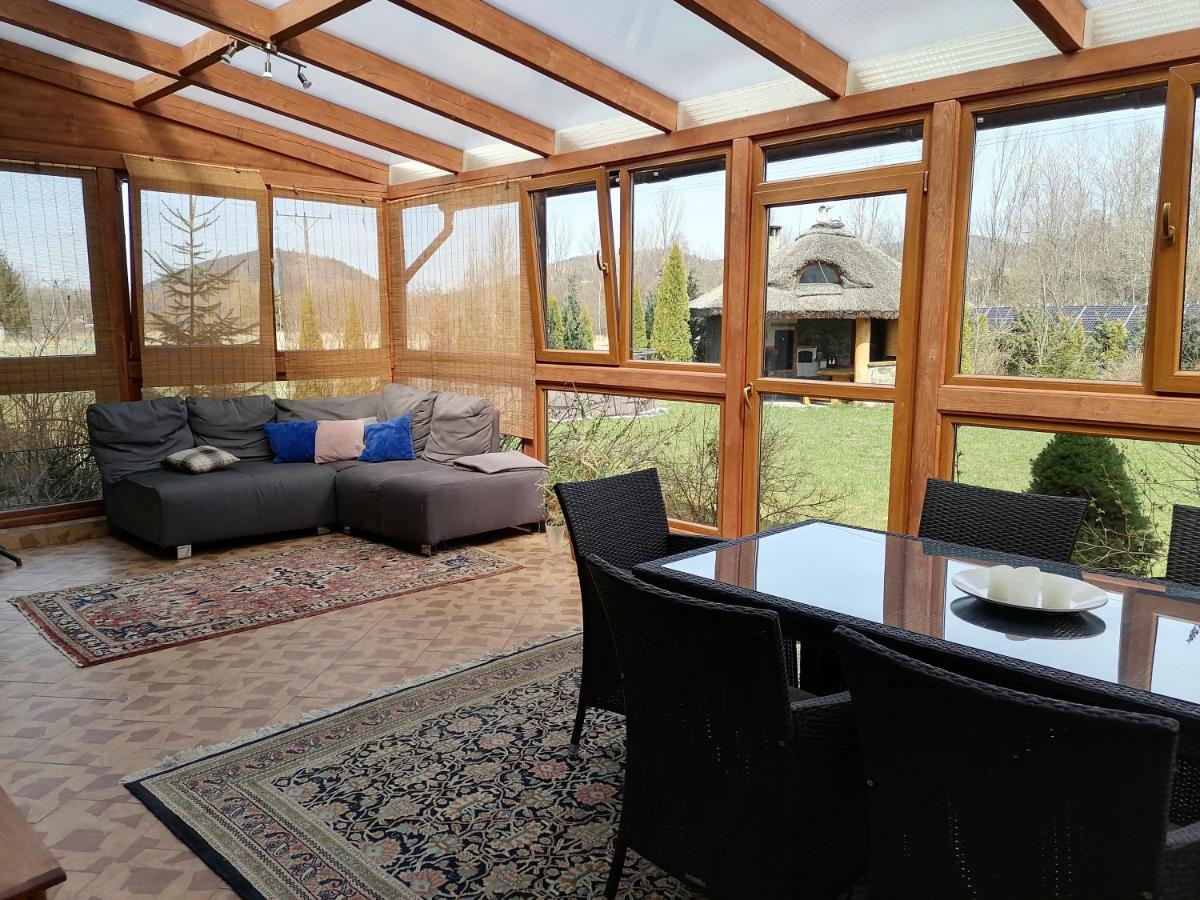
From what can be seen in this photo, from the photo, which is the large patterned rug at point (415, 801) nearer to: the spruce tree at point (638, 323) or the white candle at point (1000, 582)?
the white candle at point (1000, 582)

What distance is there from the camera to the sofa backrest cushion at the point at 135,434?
577cm

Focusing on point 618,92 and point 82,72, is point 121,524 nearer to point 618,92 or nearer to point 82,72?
point 82,72

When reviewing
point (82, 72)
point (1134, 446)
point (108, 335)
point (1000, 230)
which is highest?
point (82, 72)

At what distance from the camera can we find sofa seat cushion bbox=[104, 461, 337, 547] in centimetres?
536

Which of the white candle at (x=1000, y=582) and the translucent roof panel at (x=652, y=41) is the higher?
the translucent roof panel at (x=652, y=41)

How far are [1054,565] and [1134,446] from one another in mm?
1656

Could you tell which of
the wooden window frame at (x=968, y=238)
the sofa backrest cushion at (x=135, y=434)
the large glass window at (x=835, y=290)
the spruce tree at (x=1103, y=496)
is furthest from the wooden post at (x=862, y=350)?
the sofa backrest cushion at (x=135, y=434)

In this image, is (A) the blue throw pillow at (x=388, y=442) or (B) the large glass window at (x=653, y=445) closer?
(B) the large glass window at (x=653, y=445)

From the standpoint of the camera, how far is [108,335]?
621 centimetres

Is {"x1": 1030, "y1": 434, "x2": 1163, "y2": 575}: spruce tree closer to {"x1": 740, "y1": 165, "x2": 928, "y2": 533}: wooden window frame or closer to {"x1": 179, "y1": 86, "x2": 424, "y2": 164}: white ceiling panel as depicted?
{"x1": 740, "y1": 165, "x2": 928, "y2": 533}: wooden window frame

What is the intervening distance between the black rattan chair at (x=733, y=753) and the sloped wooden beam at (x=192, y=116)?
19.2ft

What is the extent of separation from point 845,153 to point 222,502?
4.15 metres

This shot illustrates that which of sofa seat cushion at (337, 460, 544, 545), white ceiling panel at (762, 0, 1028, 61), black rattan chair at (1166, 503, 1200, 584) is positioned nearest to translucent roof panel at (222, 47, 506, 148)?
sofa seat cushion at (337, 460, 544, 545)

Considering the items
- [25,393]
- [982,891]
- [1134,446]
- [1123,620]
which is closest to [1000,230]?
[1134,446]
